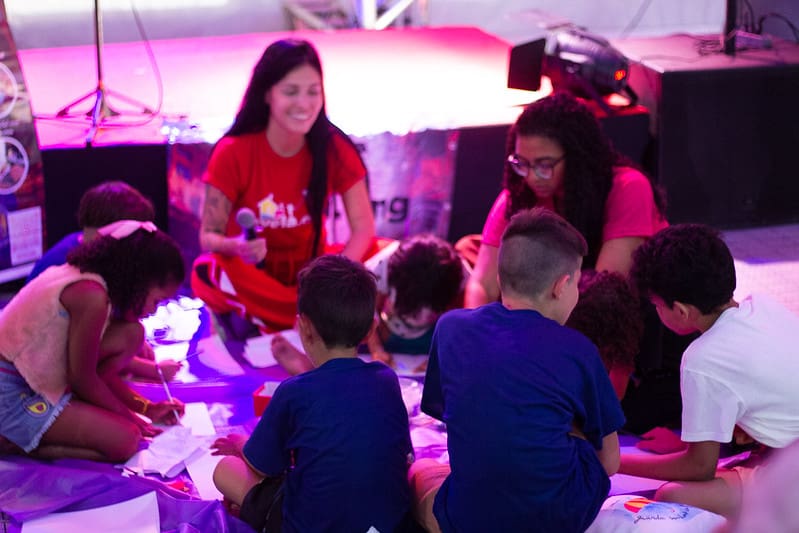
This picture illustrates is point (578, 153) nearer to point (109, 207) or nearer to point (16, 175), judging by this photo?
point (109, 207)

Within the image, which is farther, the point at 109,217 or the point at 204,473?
the point at 109,217

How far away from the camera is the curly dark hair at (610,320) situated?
2.61 meters

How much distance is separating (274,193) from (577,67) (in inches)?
57.8

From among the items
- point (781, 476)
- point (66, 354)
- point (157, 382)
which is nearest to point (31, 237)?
point (157, 382)

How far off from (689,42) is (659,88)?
2.19 feet

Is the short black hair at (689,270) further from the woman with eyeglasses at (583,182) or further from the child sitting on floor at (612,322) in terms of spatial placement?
the woman with eyeglasses at (583,182)

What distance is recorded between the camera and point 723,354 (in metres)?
2.14

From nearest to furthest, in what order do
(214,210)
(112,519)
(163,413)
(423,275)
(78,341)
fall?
(112,519) < (78,341) < (163,413) < (423,275) < (214,210)

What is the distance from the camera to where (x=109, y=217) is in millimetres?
2938

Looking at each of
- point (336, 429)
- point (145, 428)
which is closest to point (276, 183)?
point (145, 428)

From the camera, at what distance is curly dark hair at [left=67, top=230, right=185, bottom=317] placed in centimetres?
260

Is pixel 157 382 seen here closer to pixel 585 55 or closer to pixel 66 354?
pixel 66 354

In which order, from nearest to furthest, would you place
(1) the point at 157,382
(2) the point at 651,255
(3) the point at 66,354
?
(2) the point at 651,255
(3) the point at 66,354
(1) the point at 157,382

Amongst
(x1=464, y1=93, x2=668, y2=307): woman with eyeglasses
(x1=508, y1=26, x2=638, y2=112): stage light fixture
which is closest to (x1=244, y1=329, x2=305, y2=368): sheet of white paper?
(x1=464, y1=93, x2=668, y2=307): woman with eyeglasses
